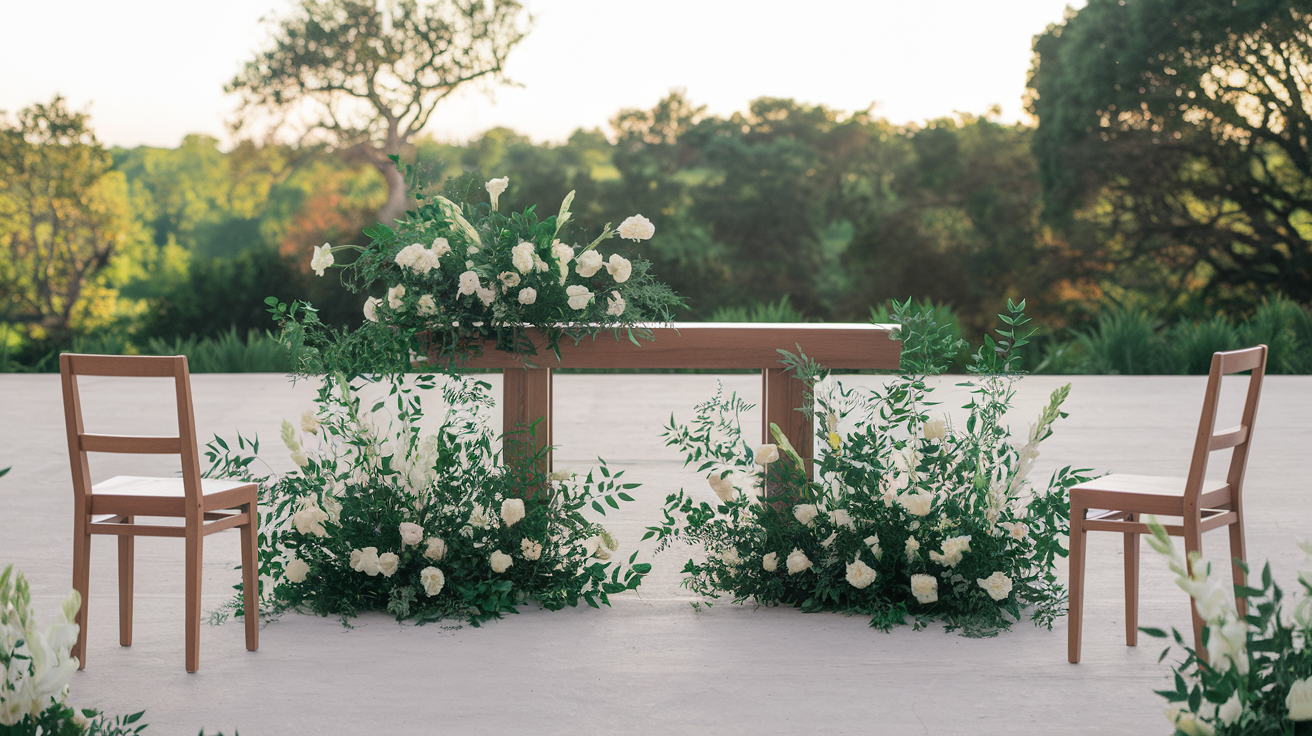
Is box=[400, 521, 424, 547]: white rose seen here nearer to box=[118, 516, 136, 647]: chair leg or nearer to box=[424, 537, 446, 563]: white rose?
box=[424, 537, 446, 563]: white rose

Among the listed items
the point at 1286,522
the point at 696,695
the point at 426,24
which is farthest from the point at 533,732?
the point at 426,24

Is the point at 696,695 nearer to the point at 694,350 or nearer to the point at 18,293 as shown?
the point at 694,350

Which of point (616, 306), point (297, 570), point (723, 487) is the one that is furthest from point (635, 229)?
point (297, 570)

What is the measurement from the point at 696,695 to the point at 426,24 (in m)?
15.5

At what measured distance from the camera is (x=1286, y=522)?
444cm

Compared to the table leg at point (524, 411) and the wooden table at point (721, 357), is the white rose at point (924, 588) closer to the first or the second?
the wooden table at point (721, 357)

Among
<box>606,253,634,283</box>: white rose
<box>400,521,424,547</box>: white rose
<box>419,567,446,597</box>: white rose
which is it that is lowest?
<box>419,567,446,597</box>: white rose

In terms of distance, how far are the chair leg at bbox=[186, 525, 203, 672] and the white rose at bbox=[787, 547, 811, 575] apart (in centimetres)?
149

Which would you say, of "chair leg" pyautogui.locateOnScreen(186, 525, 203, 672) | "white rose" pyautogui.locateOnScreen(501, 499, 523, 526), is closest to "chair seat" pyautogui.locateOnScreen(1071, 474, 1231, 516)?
"white rose" pyautogui.locateOnScreen(501, 499, 523, 526)

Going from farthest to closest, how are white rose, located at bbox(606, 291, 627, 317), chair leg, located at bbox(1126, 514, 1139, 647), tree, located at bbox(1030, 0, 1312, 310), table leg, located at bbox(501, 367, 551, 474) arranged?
tree, located at bbox(1030, 0, 1312, 310)
table leg, located at bbox(501, 367, 551, 474)
white rose, located at bbox(606, 291, 627, 317)
chair leg, located at bbox(1126, 514, 1139, 647)

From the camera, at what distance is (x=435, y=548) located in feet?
10.3

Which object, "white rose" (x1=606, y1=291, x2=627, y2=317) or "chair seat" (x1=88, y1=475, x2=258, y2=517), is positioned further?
"white rose" (x1=606, y1=291, x2=627, y2=317)

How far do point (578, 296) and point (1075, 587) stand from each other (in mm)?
1433

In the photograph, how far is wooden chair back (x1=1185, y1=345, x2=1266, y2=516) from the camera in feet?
8.57
